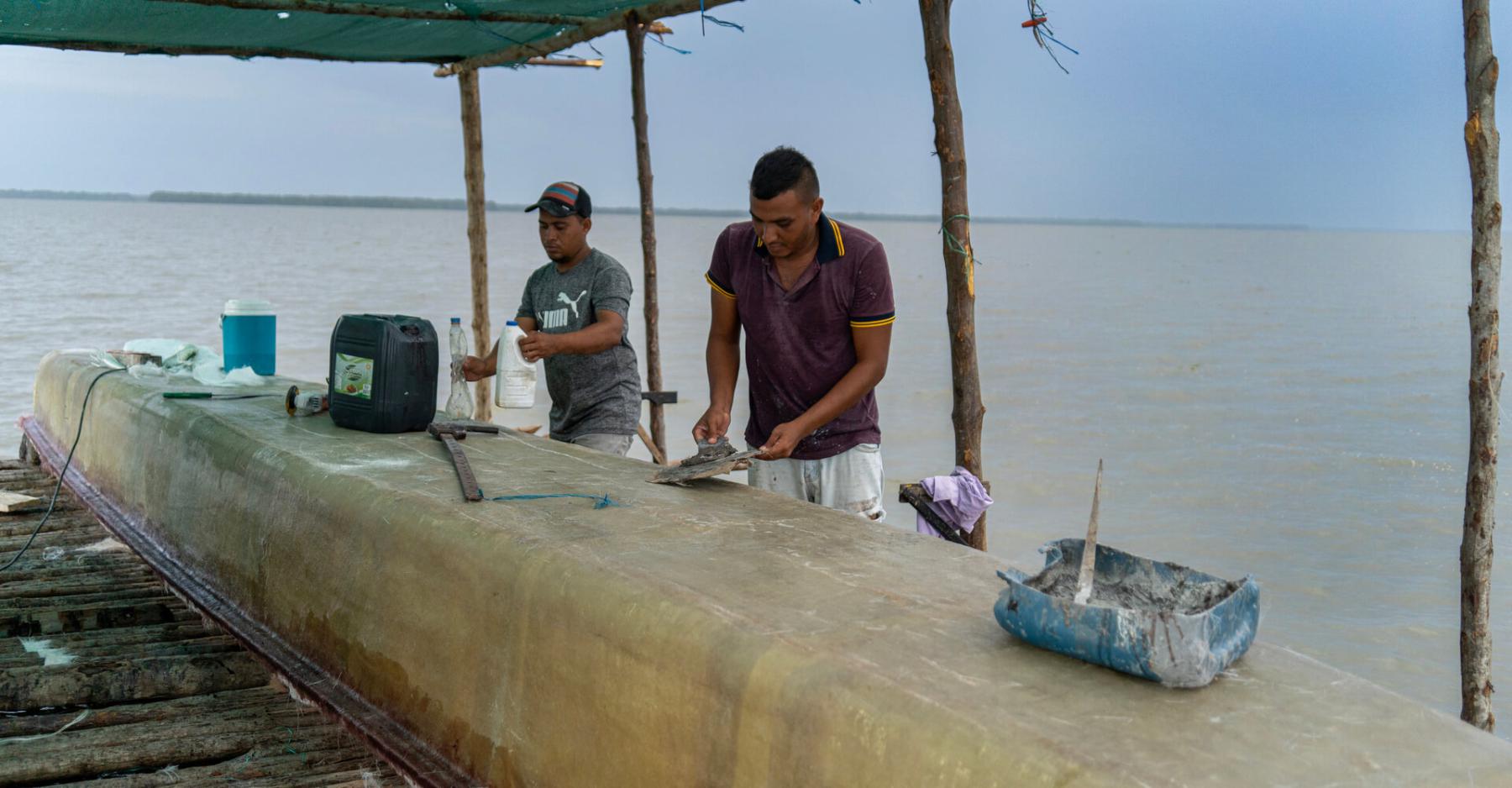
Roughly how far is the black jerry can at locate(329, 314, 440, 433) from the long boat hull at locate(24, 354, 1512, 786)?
0.11 meters

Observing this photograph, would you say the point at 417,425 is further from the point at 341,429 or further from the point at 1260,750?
the point at 1260,750

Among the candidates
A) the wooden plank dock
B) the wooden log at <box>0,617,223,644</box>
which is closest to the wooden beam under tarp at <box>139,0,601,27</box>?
the wooden plank dock

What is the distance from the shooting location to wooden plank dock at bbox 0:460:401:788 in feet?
11.2

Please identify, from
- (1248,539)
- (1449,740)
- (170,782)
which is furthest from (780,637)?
(1248,539)

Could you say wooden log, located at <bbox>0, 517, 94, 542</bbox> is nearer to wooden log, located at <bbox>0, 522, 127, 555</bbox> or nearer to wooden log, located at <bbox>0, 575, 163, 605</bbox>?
wooden log, located at <bbox>0, 522, 127, 555</bbox>

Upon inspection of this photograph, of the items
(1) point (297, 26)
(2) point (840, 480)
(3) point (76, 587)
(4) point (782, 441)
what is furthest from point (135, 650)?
(1) point (297, 26)

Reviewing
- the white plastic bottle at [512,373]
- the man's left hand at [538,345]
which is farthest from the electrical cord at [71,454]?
the man's left hand at [538,345]

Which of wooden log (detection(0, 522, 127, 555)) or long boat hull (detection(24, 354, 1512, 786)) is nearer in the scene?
long boat hull (detection(24, 354, 1512, 786))

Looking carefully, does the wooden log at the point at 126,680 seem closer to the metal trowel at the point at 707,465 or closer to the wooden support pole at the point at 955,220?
the metal trowel at the point at 707,465

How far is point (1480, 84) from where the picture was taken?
4289 millimetres

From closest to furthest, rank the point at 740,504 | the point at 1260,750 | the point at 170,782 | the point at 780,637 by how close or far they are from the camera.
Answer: the point at 1260,750 < the point at 780,637 < the point at 170,782 < the point at 740,504

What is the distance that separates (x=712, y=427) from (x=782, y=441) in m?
0.36

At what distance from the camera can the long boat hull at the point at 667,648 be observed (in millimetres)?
2109

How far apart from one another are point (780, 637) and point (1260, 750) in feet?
3.02
